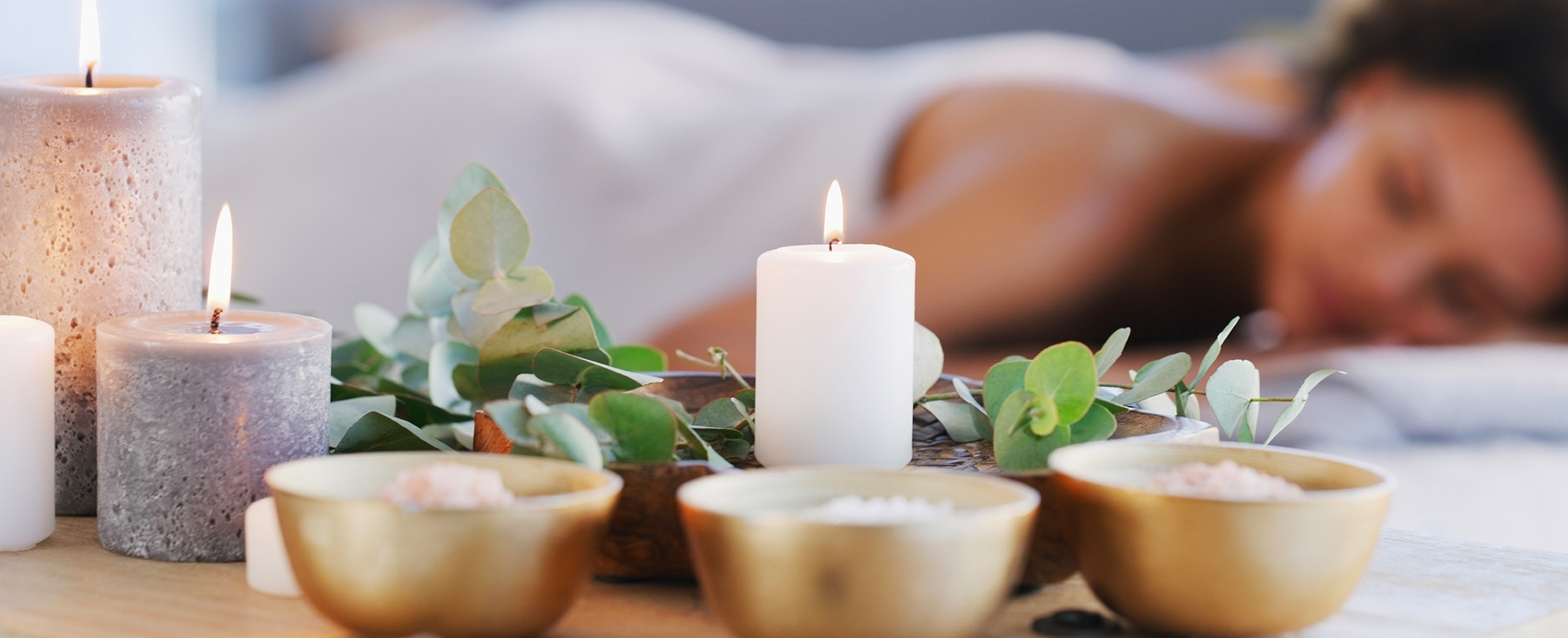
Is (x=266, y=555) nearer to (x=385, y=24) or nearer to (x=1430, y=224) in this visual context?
(x=1430, y=224)

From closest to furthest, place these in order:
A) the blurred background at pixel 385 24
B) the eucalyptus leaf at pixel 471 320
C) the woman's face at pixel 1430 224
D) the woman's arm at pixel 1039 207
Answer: the eucalyptus leaf at pixel 471 320 → the woman's face at pixel 1430 224 → the woman's arm at pixel 1039 207 → the blurred background at pixel 385 24

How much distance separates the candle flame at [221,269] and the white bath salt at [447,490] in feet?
0.44

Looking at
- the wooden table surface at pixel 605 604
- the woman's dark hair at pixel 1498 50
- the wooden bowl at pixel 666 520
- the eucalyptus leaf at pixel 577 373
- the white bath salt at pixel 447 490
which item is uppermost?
the woman's dark hair at pixel 1498 50

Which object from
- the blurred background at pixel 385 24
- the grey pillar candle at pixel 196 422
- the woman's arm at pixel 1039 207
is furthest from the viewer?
the blurred background at pixel 385 24

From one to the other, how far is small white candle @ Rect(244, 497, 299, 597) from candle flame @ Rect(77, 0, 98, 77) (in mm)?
183

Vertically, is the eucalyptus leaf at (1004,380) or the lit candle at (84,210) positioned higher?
the lit candle at (84,210)

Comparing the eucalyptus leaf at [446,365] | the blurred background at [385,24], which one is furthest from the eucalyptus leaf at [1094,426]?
the blurred background at [385,24]

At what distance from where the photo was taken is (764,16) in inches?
93.0

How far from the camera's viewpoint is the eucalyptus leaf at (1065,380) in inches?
14.5

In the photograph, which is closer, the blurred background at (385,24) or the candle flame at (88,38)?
the candle flame at (88,38)

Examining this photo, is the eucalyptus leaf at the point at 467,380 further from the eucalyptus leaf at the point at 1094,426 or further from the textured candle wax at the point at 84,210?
the eucalyptus leaf at the point at 1094,426

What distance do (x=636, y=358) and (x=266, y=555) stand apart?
8.3 inches

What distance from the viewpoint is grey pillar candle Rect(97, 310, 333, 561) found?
1.20 ft

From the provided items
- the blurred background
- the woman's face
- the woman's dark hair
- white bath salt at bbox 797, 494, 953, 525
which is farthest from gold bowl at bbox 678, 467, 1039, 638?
the blurred background
